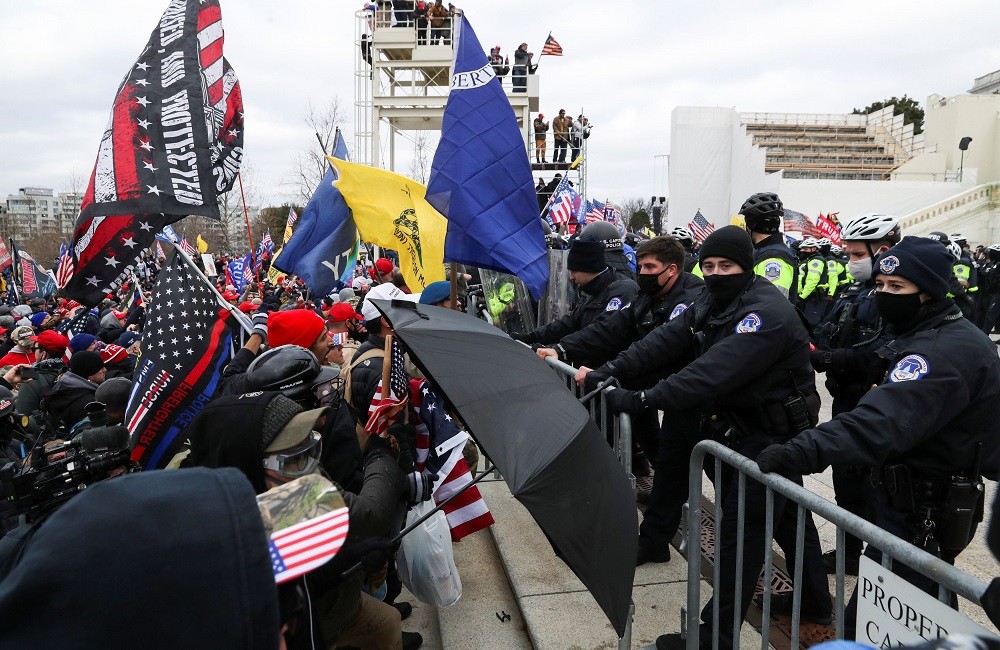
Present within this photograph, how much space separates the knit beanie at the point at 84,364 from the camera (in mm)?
5465

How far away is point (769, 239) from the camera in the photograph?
6.03 metres

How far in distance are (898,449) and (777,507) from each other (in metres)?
0.63

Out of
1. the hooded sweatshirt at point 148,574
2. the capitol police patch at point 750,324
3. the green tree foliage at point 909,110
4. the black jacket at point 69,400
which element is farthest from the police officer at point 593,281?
the green tree foliage at point 909,110

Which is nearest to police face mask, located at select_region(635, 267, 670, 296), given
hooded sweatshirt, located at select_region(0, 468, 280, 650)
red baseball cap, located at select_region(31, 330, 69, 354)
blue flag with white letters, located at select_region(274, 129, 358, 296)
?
hooded sweatshirt, located at select_region(0, 468, 280, 650)

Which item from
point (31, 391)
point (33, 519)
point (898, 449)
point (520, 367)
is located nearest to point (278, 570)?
point (520, 367)

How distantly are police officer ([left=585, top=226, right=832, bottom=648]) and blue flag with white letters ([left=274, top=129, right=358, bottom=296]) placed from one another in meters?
5.47

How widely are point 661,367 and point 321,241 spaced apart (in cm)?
522

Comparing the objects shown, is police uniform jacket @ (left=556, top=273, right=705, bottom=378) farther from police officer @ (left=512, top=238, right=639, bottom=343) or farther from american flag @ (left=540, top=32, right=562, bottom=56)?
american flag @ (left=540, top=32, right=562, bottom=56)

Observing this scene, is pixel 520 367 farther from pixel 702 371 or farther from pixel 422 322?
pixel 702 371

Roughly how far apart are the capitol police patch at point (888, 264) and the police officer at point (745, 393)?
1.45 ft

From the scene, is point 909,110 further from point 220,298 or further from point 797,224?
point 220,298

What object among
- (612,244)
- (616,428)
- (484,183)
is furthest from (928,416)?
(612,244)

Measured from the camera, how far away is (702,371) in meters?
3.36

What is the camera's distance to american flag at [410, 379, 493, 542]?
3643 mm
